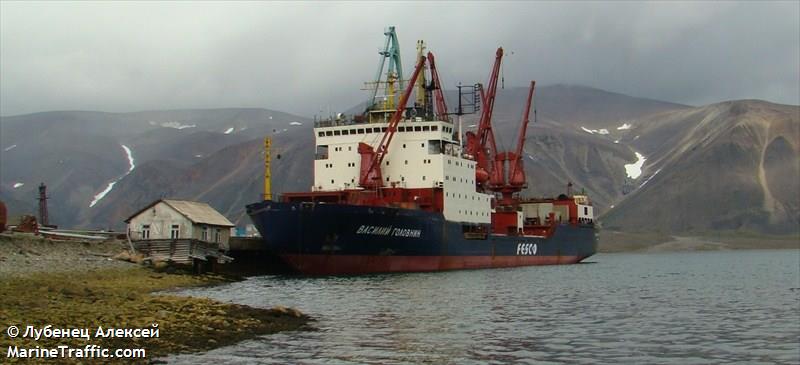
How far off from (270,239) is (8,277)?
20.9 metres


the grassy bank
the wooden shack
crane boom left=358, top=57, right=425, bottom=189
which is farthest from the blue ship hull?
the grassy bank

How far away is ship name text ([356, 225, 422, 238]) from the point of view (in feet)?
163

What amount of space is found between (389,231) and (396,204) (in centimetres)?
346

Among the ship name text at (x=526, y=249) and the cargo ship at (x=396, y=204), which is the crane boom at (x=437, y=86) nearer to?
the cargo ship at (x=396, y=204)

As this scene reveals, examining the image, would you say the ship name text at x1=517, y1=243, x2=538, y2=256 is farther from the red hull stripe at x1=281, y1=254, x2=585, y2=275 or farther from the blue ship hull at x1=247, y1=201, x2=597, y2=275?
the blue ship hull at x1=247, y1=201, x2=597, y2=275

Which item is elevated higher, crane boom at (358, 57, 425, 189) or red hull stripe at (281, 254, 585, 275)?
crane boom at (358, 57, 425, 189)

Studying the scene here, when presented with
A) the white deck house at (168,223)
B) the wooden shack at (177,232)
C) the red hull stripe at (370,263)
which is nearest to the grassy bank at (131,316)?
the wooden shack at (177,232)

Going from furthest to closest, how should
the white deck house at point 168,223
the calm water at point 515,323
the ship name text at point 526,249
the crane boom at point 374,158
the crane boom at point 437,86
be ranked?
the ship name text at point 526,249
the crane boom at point 437,86
the crane boom at point 374,158
the white deck house at point 168,223
the calm water at point 515,323

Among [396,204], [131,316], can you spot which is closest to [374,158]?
[396,204]

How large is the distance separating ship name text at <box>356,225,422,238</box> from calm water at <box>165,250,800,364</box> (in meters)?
3.37

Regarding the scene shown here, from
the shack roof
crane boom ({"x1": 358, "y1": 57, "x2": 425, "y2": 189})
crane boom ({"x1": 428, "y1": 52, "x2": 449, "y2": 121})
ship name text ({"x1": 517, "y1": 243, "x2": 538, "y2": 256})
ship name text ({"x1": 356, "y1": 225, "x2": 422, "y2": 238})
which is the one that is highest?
crane boom ({"x1": 428, "y1": 52, "x2": 449, "y2": 121})

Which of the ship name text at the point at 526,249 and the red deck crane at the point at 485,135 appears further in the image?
the red deck crane at the point at 485,135

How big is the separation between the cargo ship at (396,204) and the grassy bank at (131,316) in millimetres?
19980

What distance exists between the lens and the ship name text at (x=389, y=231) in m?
49.8
